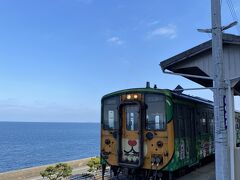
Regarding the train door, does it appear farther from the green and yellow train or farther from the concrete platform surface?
the concrete platform surface

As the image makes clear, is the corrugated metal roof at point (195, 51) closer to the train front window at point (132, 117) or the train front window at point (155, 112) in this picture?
the train front window at point (155, 112)

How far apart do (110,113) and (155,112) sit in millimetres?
1635

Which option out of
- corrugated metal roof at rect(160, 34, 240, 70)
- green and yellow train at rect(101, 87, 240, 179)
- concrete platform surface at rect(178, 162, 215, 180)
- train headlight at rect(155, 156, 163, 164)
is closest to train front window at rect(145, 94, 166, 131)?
green and yellow train at rect(101, 87, 240, 179)

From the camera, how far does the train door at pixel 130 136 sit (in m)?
9.45

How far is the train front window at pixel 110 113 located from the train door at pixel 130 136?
26cm

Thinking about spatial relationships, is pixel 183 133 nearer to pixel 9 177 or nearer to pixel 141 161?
pixel 141 161

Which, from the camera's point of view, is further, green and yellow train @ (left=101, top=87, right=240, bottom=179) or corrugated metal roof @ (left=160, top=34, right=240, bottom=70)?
green and yellow train @ (left=101, top=87, right=240, bottom=179)

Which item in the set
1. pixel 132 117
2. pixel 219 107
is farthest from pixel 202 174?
pixel 219 107

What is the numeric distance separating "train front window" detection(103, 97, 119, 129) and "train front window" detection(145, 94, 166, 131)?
1104 mm

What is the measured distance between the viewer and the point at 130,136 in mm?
9664

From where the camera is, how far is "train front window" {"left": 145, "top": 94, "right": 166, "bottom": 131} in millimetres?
9164

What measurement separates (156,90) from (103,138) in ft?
7.96

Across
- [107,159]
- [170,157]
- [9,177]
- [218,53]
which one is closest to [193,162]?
[170,157]

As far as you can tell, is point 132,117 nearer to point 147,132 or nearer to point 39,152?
point 147,132
